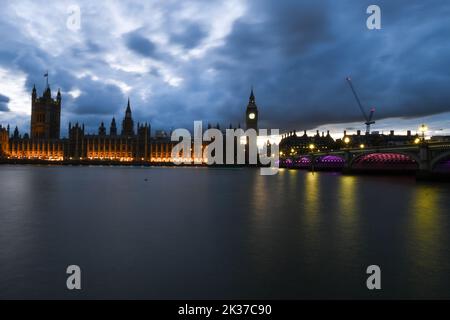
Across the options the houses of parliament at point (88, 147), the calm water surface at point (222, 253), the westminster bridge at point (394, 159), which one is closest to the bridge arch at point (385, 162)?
the westminster bridge at point (394, 159)

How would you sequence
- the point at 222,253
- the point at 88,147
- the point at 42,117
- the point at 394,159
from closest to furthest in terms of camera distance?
the point at 222,253, the point at 394,159, the point at 88,147, the point at 42,117

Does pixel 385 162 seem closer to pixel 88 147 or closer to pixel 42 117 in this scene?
pixel 88 147

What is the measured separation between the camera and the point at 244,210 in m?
22.7

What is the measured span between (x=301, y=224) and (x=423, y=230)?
A: 224 inches

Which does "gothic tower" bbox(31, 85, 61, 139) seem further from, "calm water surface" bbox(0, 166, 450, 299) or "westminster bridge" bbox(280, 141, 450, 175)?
"calm water surface" bbox(0, 166, 450, 299)

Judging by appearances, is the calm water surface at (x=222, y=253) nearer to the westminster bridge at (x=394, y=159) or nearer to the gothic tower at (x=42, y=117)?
the westminster bridge at (x=394, y=159)

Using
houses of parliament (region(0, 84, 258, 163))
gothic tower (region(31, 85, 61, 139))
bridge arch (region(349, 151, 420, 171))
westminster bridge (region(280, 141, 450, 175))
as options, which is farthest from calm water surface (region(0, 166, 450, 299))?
gothic tower (region(31, 85, 61, 139))

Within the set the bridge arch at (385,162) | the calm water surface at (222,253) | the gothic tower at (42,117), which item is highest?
the gothic tower at (42,117)

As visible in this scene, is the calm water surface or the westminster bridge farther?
the westminster bridge

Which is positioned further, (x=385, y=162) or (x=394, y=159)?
(x=385, y=162)

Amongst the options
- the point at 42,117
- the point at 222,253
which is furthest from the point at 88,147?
the point at 222,253
